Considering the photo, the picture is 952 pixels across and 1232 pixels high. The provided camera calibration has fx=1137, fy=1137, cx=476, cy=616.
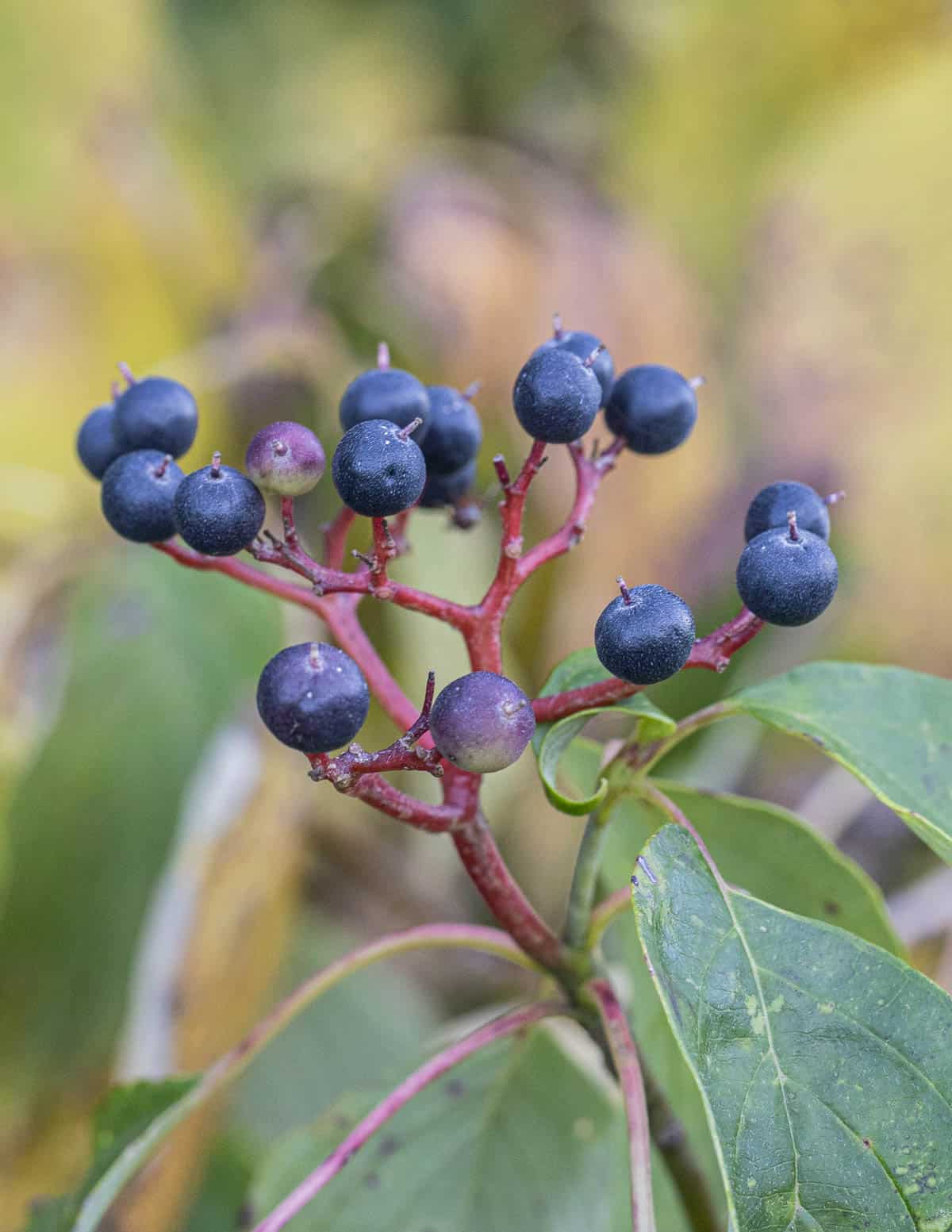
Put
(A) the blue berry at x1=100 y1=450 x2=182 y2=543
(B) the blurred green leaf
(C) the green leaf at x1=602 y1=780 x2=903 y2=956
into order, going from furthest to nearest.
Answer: (B) the blurred green leaf
(C) the green leaf at x1=602 y1=780 x2=903 y2=956
(A) the blue berry at x1=100 y1=450 x2=182 y2=543

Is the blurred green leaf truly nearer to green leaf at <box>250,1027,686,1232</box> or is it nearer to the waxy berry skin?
green leaf at <box>250,1027,686,1232</box>

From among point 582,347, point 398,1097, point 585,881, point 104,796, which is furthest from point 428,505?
point 104,796

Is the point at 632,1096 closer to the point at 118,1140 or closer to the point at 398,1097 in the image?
the point at 398,1097

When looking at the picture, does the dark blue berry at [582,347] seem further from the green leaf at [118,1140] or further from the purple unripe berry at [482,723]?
the green leaf at [118,1140]

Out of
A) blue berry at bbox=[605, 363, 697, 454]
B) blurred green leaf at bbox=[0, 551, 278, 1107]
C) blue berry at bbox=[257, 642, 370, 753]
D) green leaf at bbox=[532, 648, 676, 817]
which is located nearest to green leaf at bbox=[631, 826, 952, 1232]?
green leaf at bbox=[532, 648, 676, 817]

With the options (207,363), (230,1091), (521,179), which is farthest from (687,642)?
(521,179)
